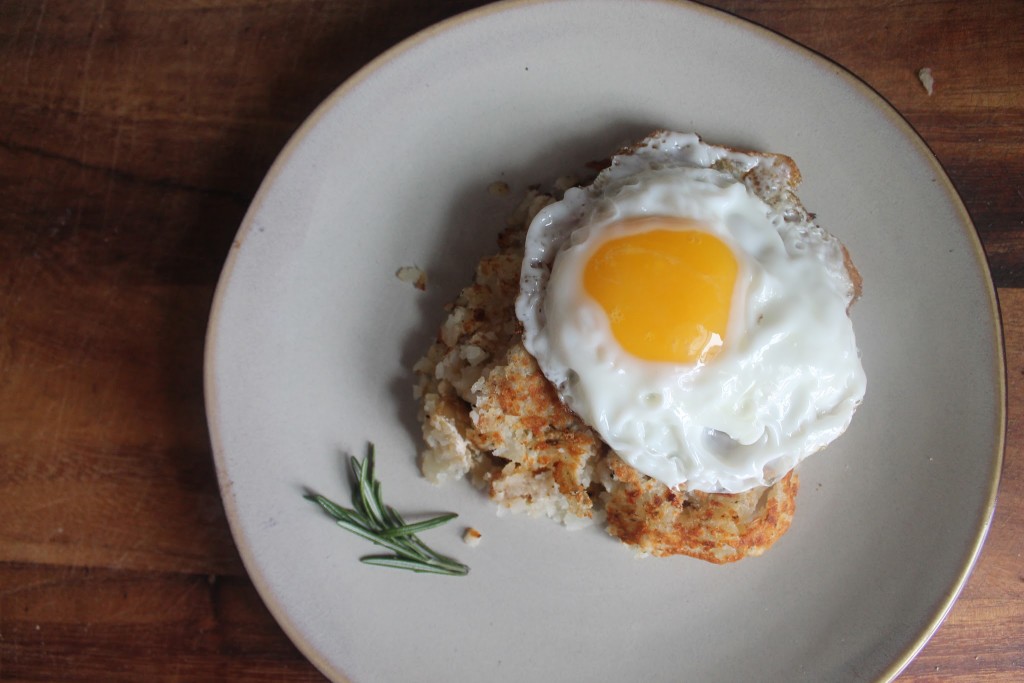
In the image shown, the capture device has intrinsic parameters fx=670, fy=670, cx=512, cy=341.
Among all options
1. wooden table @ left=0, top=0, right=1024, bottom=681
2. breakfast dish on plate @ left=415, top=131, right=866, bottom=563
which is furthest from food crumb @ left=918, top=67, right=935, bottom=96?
breakfast dish on plate @ left=415, top=131, right=866, bottom=563

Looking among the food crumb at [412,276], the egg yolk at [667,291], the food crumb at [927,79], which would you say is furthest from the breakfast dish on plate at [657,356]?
the food crumb at [927,79]

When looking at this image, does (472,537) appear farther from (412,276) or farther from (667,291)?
(667,291)

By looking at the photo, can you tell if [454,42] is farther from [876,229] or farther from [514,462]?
[876,229]

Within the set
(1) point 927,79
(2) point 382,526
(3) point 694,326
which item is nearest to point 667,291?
(3) point 694,326

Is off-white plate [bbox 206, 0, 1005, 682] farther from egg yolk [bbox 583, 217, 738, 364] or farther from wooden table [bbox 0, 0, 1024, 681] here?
egg yolk [bbox 583, 217, 738, 364]

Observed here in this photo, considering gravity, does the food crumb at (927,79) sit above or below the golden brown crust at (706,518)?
above

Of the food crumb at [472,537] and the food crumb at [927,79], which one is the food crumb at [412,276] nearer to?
the food crumb at [472,537]
